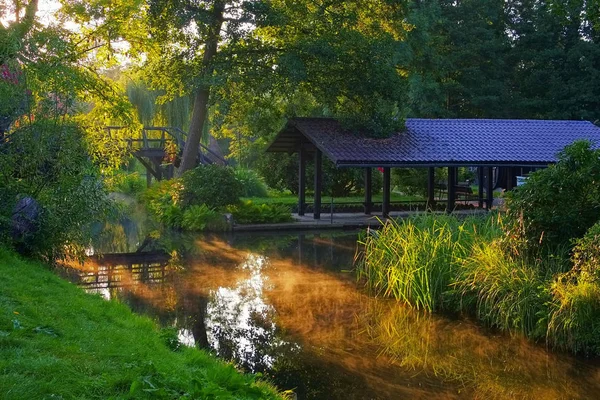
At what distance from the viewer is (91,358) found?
210 inches

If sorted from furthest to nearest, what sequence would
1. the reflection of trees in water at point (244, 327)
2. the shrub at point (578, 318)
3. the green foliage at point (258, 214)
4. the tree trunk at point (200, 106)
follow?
the tree trunk at point (200, 106) → the green foliage at point (258, 214) → the shrub at point (578, 318) → the reflection of trees in water at point (244, 327)


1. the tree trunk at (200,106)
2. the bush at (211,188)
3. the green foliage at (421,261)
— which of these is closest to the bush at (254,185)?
the tree trunk at (200,106)

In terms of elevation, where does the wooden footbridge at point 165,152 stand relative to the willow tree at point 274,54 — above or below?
below

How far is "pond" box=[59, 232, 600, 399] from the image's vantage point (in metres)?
6.96

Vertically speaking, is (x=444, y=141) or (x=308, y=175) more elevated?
(x=444, y=141)

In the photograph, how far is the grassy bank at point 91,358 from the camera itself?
14.9ft

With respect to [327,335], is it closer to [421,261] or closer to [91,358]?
[421,261]

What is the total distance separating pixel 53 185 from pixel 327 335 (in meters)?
5.69

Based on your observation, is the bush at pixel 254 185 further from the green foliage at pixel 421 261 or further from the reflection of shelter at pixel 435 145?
the green foliage at pixel 421 261

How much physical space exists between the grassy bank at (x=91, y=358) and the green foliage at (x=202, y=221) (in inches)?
457

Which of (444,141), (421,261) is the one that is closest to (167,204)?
(444,141)

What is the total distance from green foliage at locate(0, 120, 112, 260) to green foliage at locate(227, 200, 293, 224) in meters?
8.99

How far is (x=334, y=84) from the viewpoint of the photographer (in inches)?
904

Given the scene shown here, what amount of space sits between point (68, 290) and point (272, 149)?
1557cm
